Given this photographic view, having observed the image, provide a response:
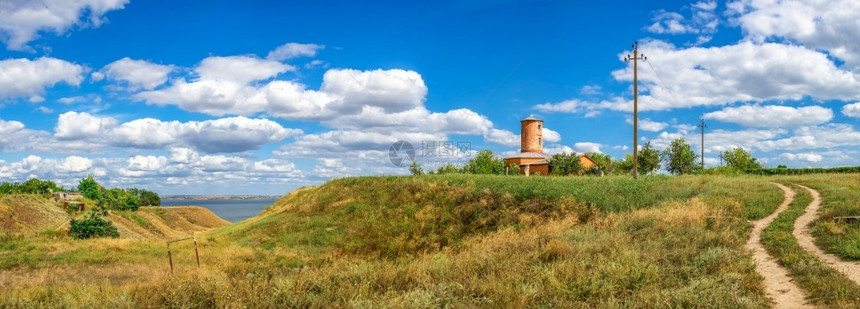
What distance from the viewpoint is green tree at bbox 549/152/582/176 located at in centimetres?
6550

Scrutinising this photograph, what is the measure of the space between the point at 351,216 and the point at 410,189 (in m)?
5.15

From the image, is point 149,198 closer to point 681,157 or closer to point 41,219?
point 41,219

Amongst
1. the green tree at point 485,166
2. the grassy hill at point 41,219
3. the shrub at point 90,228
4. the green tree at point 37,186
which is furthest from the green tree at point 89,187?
the green tree at point 485,166

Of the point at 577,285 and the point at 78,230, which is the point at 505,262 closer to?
the point at 577,285

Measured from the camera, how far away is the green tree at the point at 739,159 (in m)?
79.4

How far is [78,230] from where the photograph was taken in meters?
30.4

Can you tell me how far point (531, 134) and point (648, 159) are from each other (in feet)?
58.7

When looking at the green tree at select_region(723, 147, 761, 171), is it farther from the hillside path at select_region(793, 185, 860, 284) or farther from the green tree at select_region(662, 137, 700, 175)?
the hillside path at select_region(793, 185, 860, 284)

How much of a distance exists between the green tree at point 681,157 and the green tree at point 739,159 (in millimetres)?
18784

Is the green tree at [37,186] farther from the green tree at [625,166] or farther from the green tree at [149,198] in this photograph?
the green tree at [625,166]

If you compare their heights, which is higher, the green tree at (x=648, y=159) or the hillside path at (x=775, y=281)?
the green tree at (x=648, y=159)

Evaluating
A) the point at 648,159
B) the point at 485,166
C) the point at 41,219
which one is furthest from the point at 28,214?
the point at 648,159

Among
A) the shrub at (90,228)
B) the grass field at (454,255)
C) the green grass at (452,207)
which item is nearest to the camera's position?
the grass field at (454,255)

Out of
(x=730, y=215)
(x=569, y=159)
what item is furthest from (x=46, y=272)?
(x=569, y=159)
